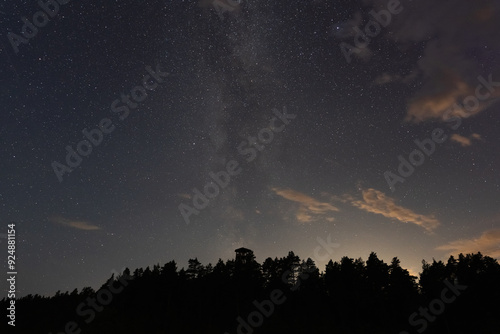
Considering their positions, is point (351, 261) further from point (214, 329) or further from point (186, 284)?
point (186, 284)

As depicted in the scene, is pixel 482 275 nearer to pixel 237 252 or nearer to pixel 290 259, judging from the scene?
pixel 290 259

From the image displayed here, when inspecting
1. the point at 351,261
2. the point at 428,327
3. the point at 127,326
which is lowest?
the point at 127,326

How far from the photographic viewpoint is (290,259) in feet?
217

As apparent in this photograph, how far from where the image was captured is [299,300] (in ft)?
193

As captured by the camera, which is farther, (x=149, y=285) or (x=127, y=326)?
(x=149, y=285)

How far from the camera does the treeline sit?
48.6m

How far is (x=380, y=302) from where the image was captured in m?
53.0

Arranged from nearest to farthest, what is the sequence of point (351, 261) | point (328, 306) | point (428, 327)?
point (428, 327) < point (328, 306) < point (351, 261)

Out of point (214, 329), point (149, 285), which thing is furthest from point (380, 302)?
point (149, 285)

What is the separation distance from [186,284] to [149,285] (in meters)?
7.14

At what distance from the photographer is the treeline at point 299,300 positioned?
4859 cm

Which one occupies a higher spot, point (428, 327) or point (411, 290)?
point (411, 290)

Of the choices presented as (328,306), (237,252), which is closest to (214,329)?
(328,306)

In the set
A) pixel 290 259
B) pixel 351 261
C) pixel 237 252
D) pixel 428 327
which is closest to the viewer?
pixel 428 327
